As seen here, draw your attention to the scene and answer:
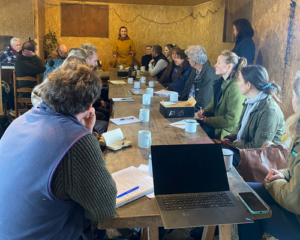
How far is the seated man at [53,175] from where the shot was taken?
1.00 meters

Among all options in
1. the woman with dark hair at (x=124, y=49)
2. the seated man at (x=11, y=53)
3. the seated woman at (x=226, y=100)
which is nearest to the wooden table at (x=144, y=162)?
the seated woman at (x=226, y=100)

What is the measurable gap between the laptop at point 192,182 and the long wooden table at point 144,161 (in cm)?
7

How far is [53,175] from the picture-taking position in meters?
0.99

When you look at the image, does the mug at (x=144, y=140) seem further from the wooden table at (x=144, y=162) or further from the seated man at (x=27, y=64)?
the seated man at (x=27, y=64)

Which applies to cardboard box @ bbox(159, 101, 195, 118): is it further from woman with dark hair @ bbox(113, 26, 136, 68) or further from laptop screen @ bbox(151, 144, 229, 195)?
woman with dark hair @ bbox(113, 26, 136, 68)

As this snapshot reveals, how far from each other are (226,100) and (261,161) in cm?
108

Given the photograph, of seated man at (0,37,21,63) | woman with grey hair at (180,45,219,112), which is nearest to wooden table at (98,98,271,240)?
woman with grey hair at (180,45,219,112)

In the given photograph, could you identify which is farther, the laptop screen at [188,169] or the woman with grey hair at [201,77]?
the woman with grey hair at [201,77]

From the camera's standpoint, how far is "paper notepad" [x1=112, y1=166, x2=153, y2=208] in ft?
3.99

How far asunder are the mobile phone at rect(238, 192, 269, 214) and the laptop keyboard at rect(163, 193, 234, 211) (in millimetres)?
Answer: 59

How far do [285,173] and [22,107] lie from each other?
4.63 meters

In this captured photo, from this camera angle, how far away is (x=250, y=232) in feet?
4.96

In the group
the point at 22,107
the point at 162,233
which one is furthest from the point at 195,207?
the point at 22,107

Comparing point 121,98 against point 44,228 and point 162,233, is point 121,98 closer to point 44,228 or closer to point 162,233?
point 162,233
